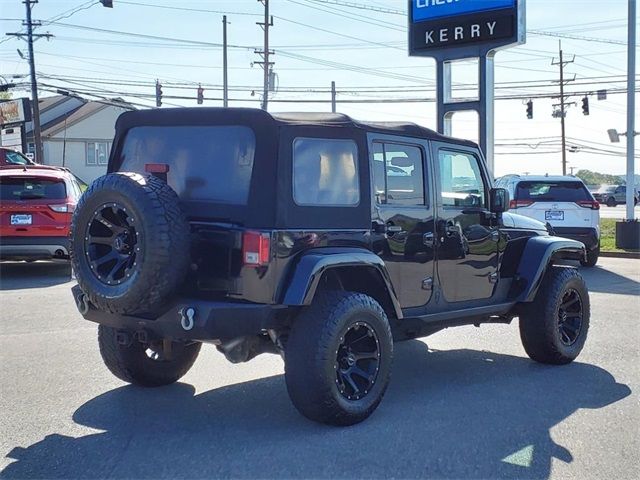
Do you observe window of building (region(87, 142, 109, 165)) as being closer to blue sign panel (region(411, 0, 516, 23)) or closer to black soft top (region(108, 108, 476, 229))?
blue sign panel (region(411, 0, 516, 23))

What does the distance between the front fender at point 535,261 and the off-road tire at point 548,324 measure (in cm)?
10

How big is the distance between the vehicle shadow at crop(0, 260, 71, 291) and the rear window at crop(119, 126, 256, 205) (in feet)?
23.2

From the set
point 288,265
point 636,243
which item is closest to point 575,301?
point 288,265

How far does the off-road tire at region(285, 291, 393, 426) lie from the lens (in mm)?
4590

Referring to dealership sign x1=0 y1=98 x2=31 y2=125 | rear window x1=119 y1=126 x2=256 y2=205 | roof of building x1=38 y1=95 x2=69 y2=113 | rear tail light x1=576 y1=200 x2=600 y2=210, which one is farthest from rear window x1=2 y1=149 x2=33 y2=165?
roof of building x1=38 y1=95 x2=69 y2=113

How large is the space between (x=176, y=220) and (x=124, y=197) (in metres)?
0.34

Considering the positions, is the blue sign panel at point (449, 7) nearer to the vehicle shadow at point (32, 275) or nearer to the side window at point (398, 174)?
the vehicle shadow at point (32, 275)

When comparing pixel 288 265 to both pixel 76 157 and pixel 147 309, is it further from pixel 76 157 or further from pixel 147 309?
pixel 76 157

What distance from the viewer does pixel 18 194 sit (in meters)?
12.0

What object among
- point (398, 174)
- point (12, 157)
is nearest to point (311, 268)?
point (398, 174)

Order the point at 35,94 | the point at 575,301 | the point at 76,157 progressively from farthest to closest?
the point at 76,157
the point at 35,94
the point at 575,301

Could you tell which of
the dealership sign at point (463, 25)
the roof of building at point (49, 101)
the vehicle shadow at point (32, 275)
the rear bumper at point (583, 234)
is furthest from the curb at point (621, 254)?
the roof of building at point (49, 101)

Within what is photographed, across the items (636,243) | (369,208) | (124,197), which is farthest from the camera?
(636,243)

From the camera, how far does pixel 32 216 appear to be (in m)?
11.9
